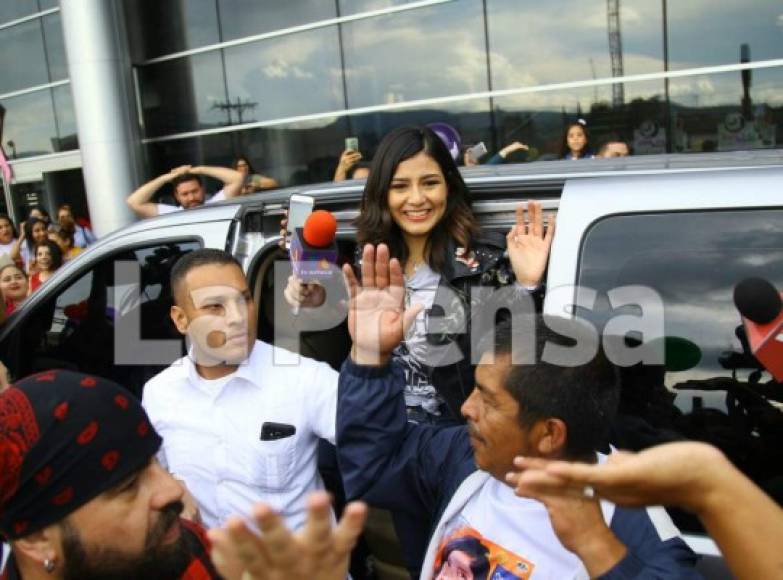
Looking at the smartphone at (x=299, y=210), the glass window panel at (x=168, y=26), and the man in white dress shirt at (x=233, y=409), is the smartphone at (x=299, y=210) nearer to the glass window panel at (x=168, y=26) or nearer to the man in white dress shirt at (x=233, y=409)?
the man in white dress shirt at (x=233, y=409)

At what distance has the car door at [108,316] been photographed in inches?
114

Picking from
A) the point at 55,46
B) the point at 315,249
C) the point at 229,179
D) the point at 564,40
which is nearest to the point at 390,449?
the point at 315,249

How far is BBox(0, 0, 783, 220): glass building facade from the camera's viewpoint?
8.05m

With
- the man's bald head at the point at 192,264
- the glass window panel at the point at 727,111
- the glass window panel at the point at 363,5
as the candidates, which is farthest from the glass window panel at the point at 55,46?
the man's bald head at the point at 192,264

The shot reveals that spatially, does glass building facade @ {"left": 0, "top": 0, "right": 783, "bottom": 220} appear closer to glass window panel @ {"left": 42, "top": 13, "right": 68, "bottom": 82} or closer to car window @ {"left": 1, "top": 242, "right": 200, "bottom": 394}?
glass window panel @ {"left": 42, "top": 13, "right": 68, "bottom": 82}

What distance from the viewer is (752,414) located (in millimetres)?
1655

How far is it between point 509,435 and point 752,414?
609 millimetres

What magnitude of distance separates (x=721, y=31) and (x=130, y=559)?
8.50 metres

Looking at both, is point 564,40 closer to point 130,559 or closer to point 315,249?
point 315,249

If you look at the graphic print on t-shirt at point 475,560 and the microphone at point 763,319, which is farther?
the microphone at point 763,319

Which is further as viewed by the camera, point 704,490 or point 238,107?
point 238,107

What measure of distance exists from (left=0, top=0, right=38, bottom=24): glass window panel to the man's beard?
13445mm

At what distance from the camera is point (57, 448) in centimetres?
112

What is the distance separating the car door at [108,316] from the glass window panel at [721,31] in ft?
23.2
